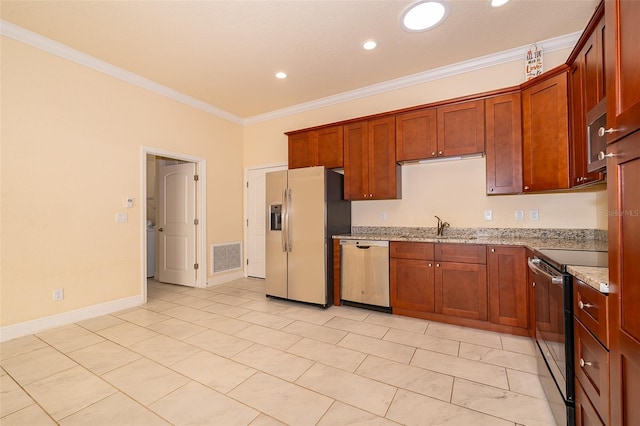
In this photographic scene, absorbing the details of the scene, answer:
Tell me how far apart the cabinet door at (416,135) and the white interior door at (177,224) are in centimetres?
333

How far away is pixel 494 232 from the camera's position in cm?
313

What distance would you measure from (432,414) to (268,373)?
114 cm

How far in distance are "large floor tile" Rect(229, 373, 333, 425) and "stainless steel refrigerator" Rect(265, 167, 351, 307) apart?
1605 mm

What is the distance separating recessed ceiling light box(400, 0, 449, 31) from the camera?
7.84 feet

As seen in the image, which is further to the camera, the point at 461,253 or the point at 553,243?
the point at 461,253

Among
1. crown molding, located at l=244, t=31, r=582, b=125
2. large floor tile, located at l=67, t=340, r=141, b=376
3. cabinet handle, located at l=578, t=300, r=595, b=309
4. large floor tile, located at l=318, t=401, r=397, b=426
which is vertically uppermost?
crown molding, located at l=244, t=31, r=582, b=125

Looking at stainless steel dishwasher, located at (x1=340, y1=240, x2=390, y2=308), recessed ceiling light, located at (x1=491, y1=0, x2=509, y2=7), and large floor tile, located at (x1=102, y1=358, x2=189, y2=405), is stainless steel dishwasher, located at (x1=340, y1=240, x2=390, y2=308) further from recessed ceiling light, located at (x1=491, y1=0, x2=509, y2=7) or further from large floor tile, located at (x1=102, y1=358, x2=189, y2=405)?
recessed ceiling light, located at (x1=491, y1=0, x2=509, y2=7)

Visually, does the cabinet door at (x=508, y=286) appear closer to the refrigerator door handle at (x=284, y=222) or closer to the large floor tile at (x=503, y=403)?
the large floor tile at (x=503, y=403)

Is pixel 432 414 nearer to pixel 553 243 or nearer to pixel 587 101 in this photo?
pixel 553 243

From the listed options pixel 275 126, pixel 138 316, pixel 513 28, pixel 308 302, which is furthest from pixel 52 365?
pixel 513 28

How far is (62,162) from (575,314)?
4548mm

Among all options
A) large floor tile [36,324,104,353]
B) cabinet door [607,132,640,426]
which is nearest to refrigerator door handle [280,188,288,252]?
large floor tile [36,324,104,353]

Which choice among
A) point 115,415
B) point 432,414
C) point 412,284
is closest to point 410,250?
point 412,284

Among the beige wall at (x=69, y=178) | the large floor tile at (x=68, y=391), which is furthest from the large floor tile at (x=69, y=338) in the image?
the large floor tile at (x=68, y=391)
